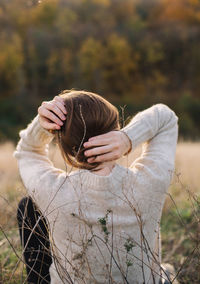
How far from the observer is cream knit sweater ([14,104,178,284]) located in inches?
63.6

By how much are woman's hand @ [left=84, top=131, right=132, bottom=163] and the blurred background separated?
27.3 meters

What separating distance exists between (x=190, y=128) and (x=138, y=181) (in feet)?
80.8

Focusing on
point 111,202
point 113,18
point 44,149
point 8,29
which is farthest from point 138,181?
point 113,18

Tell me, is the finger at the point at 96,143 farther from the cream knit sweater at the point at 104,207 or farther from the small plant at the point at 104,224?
the small plant at the point at 104,224

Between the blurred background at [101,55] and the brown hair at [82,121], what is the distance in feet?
89.6

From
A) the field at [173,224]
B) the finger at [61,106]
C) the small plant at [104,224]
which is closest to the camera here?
the small plant at [104,224]

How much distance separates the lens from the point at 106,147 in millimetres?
1596

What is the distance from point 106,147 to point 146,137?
1.02 ft

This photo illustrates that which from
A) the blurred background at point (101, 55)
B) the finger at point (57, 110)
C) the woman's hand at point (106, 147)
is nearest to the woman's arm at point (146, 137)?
the woman's hand at point (106, 147)

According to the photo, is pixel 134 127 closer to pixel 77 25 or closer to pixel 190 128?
pixel 190 128

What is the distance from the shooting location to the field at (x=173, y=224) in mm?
1804

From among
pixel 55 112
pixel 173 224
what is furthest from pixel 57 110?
pixel 173 224

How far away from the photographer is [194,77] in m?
33.3

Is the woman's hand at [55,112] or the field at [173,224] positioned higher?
the woman's hand at [55,112]
